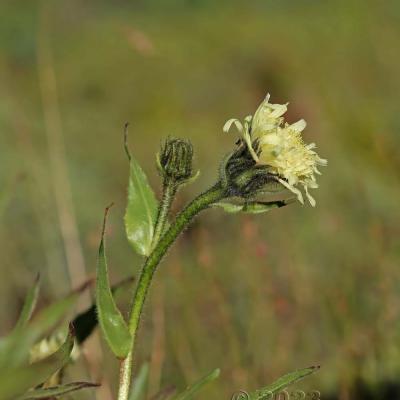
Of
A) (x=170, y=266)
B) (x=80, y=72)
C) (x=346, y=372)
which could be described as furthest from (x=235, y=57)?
(x=346, y=372)

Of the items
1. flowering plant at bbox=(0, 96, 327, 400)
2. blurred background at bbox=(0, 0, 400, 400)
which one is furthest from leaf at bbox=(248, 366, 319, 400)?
blurred background at bbox=(0, 0, 400, 400)

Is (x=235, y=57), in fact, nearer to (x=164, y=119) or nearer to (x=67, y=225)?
(x=164, y=119)

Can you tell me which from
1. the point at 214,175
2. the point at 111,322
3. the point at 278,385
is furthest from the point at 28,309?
the point at 214,175

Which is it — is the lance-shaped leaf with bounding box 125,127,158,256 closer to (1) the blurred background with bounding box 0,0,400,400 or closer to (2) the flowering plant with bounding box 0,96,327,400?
(2) the flowering plant with bounding box 0,96,327,400

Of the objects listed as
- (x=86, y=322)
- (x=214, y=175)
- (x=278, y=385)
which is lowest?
(x=278, y=385)

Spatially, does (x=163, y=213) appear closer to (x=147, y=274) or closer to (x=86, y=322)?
(x=147, y=274)

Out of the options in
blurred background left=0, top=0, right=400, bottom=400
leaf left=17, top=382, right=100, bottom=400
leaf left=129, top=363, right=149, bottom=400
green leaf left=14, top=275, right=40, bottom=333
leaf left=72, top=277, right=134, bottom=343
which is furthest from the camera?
blurred background left=0, top=0, right=400, bottom=400
